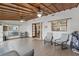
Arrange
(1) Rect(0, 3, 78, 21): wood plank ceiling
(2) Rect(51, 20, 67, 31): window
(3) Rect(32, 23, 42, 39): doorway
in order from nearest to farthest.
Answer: (1) Rect(0, 3, 78, 21): wood plank ceiling, (2) Rect(51, 20, 67, 31): window, (3) Rect(32, 23, 42, 39): doorway

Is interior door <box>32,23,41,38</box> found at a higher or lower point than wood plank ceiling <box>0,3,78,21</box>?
lower

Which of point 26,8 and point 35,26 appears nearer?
point 26,8

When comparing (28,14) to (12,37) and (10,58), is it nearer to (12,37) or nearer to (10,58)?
(12,37)

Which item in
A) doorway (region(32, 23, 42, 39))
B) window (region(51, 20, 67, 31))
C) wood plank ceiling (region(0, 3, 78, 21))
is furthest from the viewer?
doorway (region(32, 23, 42, 39))

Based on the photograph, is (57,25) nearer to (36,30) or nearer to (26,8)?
(36,30)

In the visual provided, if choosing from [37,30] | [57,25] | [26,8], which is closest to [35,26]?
[37,30]

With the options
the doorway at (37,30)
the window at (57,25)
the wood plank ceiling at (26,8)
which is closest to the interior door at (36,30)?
the doorway at (37,30)

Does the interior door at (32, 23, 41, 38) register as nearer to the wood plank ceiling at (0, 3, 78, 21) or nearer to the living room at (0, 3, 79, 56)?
the living room at (0, 3, 79, 56)

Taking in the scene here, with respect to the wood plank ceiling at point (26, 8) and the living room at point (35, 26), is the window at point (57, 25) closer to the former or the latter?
the living room at point (35, 26)

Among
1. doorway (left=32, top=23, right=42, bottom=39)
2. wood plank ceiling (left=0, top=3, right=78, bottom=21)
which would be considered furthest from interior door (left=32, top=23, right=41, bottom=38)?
wood plank ceiling (left=0, top=3, right=78, bottom=21)

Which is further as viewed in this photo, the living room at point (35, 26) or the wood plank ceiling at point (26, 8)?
the living room at point (35, 26)

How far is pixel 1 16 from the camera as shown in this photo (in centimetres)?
217

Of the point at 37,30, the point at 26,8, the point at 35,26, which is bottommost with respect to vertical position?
the point at 37,30

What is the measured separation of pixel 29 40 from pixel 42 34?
1.72 ft
